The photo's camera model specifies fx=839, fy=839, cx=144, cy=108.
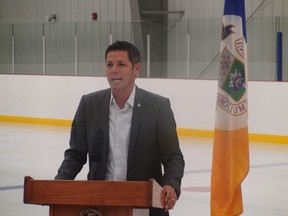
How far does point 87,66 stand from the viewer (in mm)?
22234

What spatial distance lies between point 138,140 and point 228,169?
8.89 feet

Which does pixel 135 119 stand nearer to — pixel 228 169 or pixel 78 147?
pixel 78 147

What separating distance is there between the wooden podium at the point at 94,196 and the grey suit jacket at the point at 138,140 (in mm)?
642

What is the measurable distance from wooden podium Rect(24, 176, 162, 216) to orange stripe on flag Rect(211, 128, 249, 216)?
3.23 metres

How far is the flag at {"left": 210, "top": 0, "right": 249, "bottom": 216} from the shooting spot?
21.7 feet

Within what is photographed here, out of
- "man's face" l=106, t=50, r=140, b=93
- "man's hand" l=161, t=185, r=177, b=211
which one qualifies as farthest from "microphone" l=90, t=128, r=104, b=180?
"man's hand" l=161, t=185, r=177, b=211

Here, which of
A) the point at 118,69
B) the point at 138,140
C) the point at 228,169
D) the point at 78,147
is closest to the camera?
the point at 118,69

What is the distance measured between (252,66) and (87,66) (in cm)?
474

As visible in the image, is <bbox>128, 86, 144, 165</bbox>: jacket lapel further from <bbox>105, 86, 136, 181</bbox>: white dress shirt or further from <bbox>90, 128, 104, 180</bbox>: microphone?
<bbox>90, 128, 104, 180</bbox>: microphone

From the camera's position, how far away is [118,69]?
409 centimetres

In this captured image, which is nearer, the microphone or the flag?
the microphone

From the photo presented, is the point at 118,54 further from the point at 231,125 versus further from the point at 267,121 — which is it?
the point at 267,121

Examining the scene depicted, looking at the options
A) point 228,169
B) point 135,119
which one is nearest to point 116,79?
point 135,119

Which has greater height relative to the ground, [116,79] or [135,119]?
[116,79]
